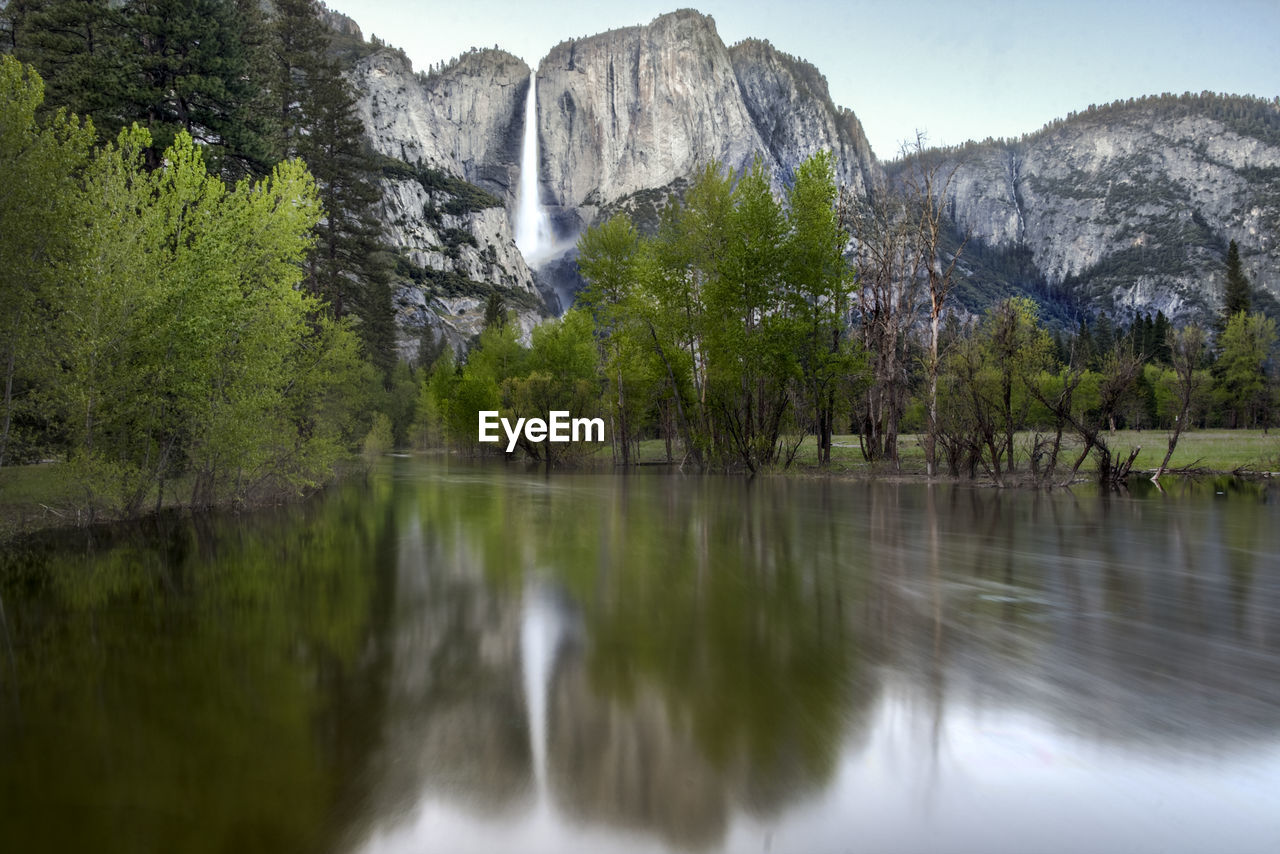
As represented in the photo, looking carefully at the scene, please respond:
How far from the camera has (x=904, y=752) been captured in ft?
13.1

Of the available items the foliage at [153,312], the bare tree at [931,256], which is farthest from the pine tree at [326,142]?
the bare tree at [931,256]

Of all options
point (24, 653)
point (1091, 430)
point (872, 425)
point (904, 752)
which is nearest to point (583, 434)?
point (872, 425)

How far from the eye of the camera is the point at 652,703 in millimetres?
4664

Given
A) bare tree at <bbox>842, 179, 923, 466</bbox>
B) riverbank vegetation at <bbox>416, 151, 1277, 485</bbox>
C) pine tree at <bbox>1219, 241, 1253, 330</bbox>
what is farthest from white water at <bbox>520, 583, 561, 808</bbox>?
pine tree at <bbox>1219, 241, 1253, 330</bbox>

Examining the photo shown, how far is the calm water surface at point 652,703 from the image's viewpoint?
10.7 feet

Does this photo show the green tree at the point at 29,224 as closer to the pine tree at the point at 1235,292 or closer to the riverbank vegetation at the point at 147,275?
the riverbank vegetation at the point at 147,275

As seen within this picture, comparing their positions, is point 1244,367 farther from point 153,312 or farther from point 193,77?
point 153,312

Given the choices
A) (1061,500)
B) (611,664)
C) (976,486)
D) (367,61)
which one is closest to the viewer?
(611,664)

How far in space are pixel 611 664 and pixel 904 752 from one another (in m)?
2.36

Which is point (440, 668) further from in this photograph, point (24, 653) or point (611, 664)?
point (24, 653)

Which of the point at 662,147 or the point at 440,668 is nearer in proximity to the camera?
the point at 440,668

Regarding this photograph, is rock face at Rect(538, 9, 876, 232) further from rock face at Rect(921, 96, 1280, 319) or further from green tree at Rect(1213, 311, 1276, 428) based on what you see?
green tree at Rect(1213, 311, 1276, 428)

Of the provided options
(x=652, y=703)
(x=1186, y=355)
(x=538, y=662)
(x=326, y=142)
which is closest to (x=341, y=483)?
(x=326, y=142)

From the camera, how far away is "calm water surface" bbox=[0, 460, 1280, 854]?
3.27 metres
